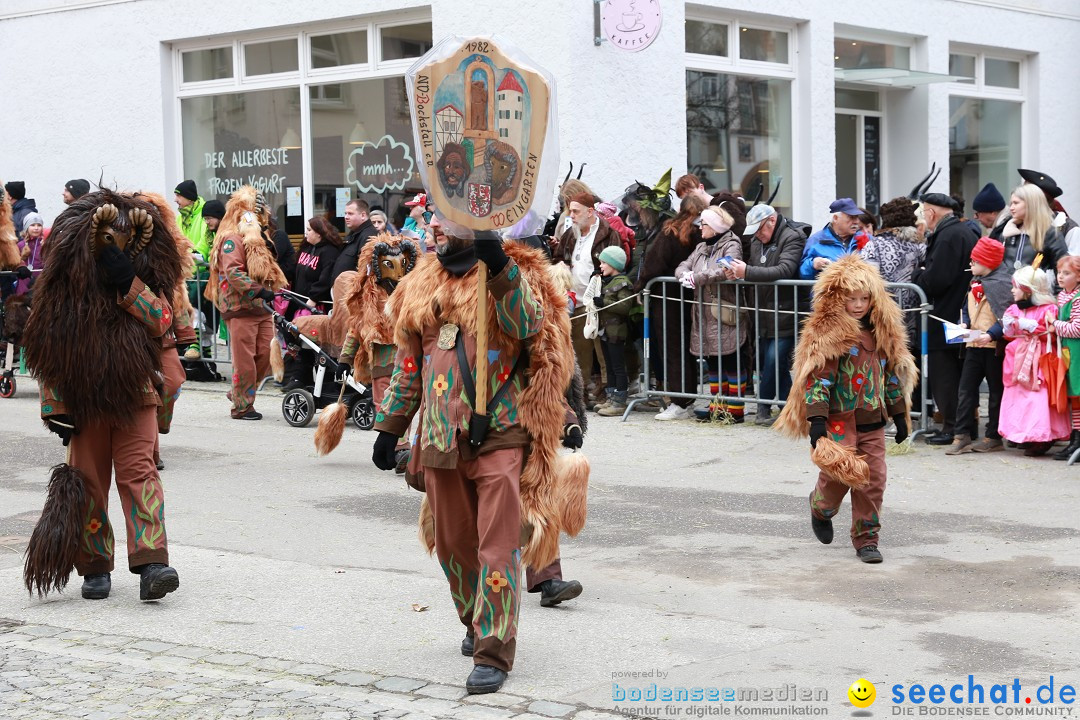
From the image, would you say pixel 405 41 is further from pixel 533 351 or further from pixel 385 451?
pixel 533 351

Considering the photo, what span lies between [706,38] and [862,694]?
12.0 m

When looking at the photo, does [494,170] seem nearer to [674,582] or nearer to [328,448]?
[674,582]

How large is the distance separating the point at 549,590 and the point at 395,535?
6.43 ft

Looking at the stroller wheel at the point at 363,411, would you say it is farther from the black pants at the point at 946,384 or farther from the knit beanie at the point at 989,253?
the knit beanie at the point at 989,253

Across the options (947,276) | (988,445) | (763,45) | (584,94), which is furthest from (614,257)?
(763,45)

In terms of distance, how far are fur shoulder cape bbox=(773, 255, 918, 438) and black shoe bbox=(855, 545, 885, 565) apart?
2.45ft

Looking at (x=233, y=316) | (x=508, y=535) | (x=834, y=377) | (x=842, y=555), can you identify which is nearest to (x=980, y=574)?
(x=842, y=555)

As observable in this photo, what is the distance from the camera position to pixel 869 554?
7.49 metres

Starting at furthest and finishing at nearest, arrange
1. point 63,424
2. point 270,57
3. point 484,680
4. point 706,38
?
point 270,57, point 706,38, point 63,424, point 484,680

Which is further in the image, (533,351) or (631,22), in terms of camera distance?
(631,22)

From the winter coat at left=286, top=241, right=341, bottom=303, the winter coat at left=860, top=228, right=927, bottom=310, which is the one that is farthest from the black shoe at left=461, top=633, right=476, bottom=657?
the winter coat at left=286, top=241, right=341, bottom=303

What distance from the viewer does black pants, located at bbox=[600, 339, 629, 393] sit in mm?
13336

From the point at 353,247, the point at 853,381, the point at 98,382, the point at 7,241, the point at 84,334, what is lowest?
the point at 853,381

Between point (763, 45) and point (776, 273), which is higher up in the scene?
point (763, 45)
